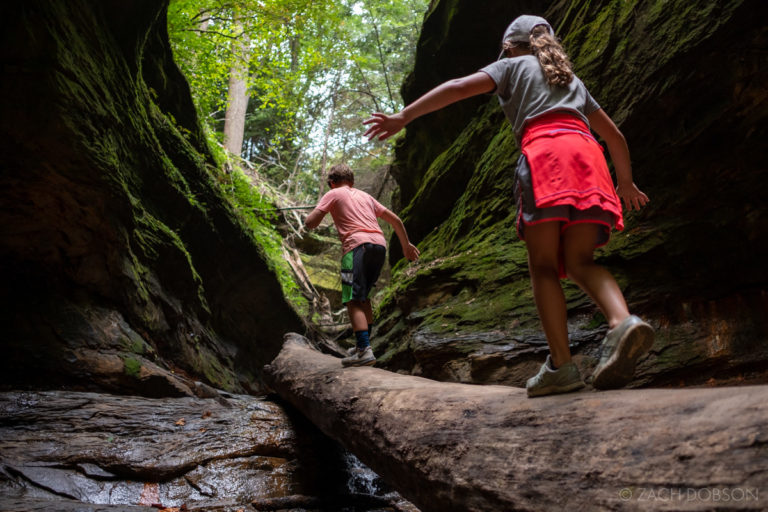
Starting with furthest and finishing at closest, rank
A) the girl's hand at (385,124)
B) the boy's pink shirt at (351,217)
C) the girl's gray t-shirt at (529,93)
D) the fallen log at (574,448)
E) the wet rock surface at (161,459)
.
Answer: the boy's pink shirt at (351,217)
the wet rock surface at (161,459)
the girl's hand at (385,124)
the girl's gray t-shirt at (529,93)
the fallen log at (574,448)

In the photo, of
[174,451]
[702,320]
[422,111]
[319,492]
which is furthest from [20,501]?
[702,320]

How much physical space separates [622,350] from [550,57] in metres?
1.59

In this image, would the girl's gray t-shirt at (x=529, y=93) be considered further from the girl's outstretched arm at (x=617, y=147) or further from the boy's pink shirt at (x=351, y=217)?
the boy's pink shirt at (x=351, y=217)

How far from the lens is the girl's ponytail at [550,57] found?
2.38m

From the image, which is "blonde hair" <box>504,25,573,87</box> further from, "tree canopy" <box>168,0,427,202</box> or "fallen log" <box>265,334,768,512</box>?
"tree canopy" <box>168,0,427,202</box>

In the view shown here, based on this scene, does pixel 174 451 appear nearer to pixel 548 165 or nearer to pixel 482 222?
pixel 548 165

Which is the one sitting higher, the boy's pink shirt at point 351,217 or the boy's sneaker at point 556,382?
the boy's pink shirt at point 351,217

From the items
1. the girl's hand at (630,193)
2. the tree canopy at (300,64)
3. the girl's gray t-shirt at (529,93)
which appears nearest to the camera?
the girl's gray t-shirt at (529,93)

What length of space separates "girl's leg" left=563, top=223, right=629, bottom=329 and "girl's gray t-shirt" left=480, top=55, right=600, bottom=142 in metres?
0.63

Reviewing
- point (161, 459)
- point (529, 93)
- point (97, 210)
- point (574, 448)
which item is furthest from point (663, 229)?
point (97, 210)

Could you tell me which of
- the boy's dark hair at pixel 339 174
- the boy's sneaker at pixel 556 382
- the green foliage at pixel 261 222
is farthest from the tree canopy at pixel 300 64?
the boy's sneaker at pixel 556 382

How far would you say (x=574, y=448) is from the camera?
1.58m

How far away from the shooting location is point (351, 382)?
3.52 m

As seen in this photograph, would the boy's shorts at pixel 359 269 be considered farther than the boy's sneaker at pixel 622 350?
Yes
